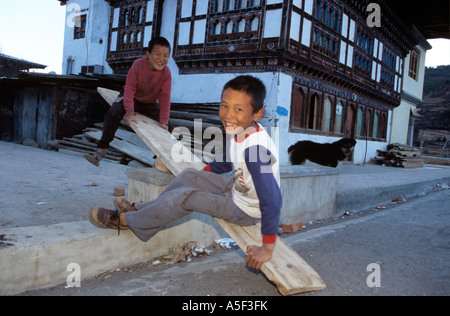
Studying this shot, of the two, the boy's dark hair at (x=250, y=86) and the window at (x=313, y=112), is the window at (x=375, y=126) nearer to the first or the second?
the window at (x=313, y=112)

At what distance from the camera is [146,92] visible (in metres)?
4.45

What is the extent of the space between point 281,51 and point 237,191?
30.0ft

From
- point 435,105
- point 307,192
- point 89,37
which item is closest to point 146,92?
point 307,192

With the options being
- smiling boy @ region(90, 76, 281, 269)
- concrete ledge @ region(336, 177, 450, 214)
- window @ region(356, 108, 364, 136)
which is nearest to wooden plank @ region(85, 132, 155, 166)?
concrete ledge @ region(336, 177, 450, 214)

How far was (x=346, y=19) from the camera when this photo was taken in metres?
13.7

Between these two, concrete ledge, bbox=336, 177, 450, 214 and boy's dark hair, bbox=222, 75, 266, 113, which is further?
concrete ledge, bbox=336, 177, 450, 214

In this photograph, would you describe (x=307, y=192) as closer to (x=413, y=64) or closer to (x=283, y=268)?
(x=283, y=268)

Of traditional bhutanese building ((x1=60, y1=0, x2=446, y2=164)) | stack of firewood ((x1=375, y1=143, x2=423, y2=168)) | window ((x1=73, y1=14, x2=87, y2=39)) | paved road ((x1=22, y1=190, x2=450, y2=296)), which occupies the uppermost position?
window ((x1=73, y1=14, x2=87, y2=39))

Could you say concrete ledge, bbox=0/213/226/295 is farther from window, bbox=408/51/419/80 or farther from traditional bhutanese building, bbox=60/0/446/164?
window, bbox=408/51/419/80

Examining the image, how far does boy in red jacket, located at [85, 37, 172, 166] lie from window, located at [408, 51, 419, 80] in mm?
22418

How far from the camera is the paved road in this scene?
228cm

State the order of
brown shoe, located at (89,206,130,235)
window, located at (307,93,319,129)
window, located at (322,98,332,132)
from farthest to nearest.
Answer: window, located at (322,98,332,132) < window, located at (307,93,319,129) < brown shoe, located at (89,206,130,235)
